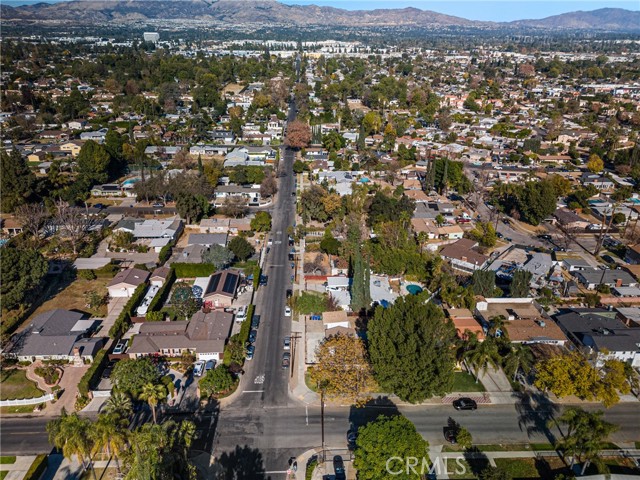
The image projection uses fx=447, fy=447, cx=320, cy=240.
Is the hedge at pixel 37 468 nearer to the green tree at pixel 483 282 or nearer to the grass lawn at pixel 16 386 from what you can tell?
the grass lawn at pixel 16 386

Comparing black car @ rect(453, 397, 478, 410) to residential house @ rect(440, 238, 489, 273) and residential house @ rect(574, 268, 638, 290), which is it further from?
residential house @ rect(574, 268, 638, 290)

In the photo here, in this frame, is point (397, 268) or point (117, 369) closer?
point (117, 369)

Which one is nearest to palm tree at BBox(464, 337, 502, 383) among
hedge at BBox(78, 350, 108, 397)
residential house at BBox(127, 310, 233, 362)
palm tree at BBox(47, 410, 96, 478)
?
residential house at BBox(127, 310, 233, 362)

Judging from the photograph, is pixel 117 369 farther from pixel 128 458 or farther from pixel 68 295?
pixel 68 295

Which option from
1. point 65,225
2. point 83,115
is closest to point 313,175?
point 65,225

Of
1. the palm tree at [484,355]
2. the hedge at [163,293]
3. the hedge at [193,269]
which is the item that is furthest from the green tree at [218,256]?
the palm tree at [484,355]

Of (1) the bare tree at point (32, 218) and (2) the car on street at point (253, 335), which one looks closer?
(2) the car on street at point (253, 335)
